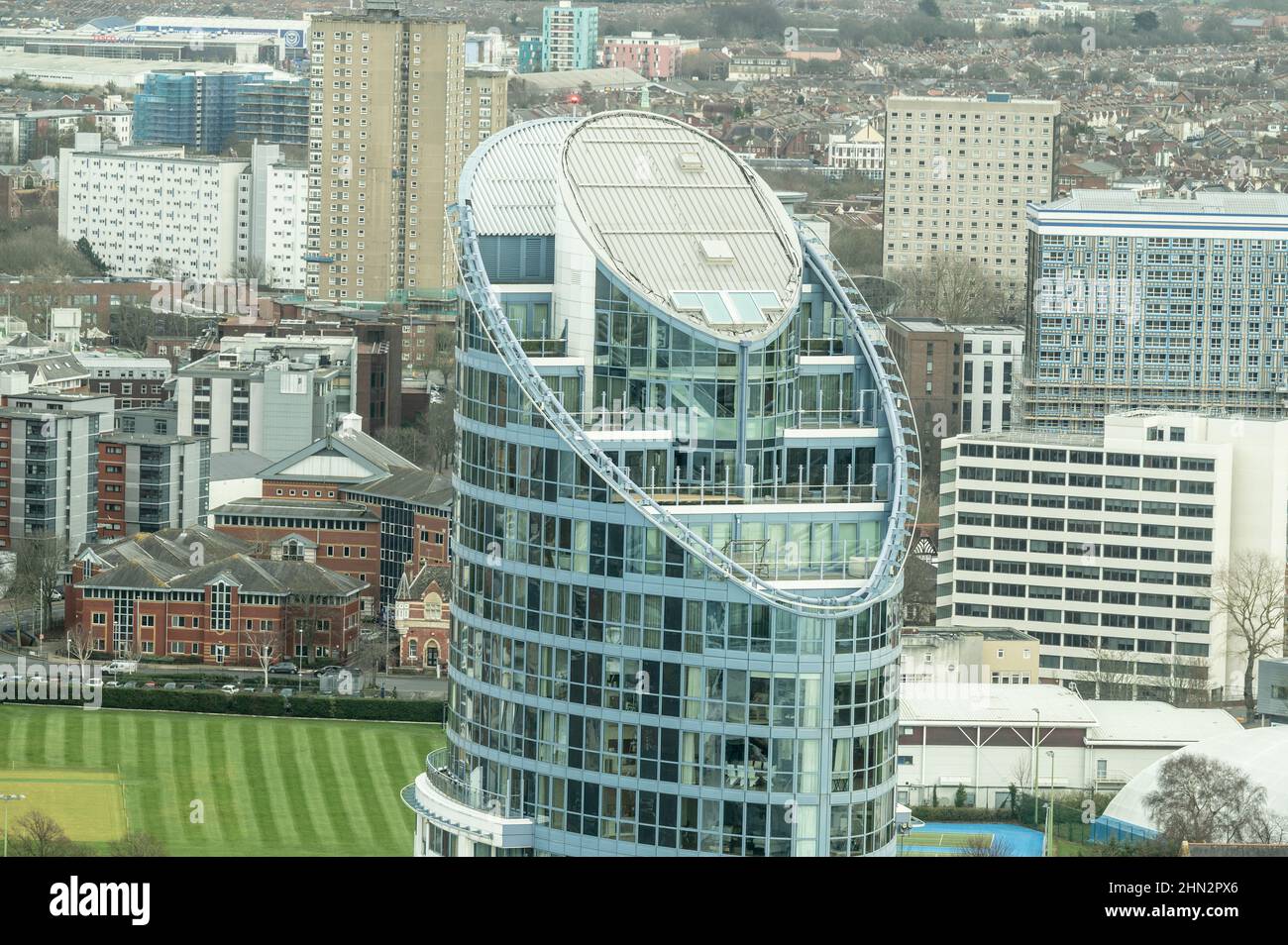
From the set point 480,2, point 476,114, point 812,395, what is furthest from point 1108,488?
point 480,2

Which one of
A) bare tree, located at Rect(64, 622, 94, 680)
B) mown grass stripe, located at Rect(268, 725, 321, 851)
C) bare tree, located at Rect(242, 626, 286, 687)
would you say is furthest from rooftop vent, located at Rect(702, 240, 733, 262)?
bare tree, located at Rect(64, 622, 94, 680)

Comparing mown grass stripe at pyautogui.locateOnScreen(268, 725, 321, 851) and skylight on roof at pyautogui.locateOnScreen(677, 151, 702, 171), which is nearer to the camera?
skylight on roof at pyautogui.locateOnScreen(677, 151, 702, 171)

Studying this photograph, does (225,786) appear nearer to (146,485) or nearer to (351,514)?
(351,514)

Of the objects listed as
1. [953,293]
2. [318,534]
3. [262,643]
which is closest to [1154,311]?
[953,293]

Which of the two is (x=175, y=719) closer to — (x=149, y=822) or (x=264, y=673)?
(x=264, y=673)

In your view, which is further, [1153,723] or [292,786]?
[292,786]

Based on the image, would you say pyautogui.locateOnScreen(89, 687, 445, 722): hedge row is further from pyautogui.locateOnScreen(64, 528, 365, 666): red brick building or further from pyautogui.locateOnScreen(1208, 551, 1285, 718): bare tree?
pyautogui.locateOnScreen(1208, 551, 1285, 718): bare tree

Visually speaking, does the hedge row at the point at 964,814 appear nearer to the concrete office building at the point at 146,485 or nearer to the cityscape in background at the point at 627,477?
the cityscape in background at the point at 627,477
